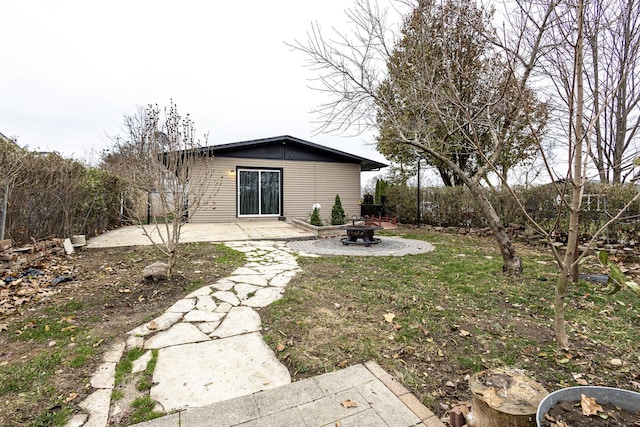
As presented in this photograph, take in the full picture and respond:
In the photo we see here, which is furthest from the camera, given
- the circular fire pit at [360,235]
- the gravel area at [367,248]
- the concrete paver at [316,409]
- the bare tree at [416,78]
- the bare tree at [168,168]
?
the circular fire pit at [360,235]

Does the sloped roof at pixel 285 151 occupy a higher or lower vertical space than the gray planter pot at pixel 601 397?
higher

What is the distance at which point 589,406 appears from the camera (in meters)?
1.39

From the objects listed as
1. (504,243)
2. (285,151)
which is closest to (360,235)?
(504,243)

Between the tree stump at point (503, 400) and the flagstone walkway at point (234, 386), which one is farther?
the flagstone walkway at point (234, 386)

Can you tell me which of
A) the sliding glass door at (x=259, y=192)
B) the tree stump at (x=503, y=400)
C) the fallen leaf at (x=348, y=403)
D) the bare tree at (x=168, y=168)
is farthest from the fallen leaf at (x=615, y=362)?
the sliding glass door at (x=259, y=192)

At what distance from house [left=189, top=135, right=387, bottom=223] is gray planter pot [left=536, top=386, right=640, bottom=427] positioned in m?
11.3

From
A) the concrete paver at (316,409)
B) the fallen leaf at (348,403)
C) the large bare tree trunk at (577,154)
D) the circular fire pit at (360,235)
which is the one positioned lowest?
the concrete paver at (316,409)

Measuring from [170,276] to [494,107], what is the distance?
16.5 feet

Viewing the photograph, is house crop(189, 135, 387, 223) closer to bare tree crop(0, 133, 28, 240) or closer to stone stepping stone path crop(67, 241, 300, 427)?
bare tree crop(0, 133, 28, 240)

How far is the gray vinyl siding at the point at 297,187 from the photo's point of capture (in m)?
12.0

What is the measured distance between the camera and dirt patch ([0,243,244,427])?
1.87 meters

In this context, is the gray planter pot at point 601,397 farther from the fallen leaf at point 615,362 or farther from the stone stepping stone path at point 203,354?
the stone stepping stone path at point 203,354

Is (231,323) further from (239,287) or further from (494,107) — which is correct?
(494,107)

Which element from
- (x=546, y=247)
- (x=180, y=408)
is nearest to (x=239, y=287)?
(x=180, y=408)
